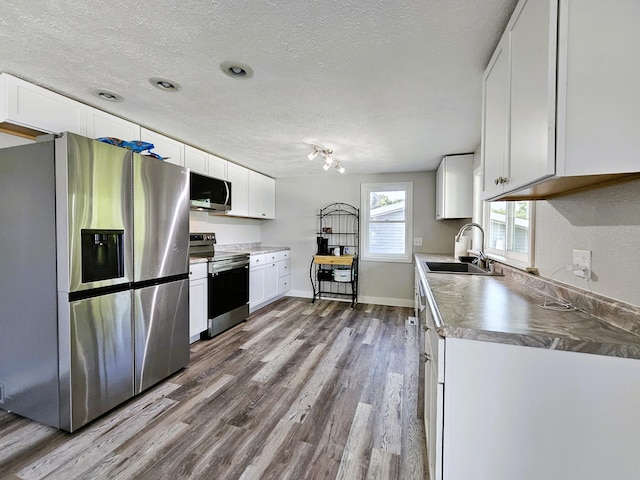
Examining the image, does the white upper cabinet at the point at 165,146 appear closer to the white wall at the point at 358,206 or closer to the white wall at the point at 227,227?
the white wall at the point at 227,227

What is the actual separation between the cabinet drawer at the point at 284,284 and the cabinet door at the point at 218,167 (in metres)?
1.94

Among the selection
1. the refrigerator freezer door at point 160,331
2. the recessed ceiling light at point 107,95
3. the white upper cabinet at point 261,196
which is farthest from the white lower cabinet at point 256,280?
the recessed ceiling light at point 107,95

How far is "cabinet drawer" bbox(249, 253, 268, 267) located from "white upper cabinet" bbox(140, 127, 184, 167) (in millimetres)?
1540

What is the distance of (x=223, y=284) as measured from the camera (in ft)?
10.8

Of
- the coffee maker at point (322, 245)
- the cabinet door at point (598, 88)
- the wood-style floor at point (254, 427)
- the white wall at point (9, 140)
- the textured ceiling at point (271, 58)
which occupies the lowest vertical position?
the wood-style floor at point (254, 427)

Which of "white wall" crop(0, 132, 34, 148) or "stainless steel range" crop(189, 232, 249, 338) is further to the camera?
"stainless steel range" crop(189, 232, 249, 338)

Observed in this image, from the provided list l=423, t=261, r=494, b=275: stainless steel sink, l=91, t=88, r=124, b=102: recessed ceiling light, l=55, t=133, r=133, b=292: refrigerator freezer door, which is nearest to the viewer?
l=55, t=133, r=133, b=292: refrigerator freezer door

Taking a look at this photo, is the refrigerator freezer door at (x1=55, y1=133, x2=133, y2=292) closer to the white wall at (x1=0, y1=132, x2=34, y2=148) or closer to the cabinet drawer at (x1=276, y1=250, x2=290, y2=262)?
the white wall at (x1=0, y1=132, x2=34, y2=148)

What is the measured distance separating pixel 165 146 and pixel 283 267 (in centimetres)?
267

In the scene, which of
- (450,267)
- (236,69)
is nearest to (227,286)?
(236,69)

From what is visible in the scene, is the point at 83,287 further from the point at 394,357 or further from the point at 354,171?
the point at 354,171

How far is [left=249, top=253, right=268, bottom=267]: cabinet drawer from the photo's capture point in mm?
3980

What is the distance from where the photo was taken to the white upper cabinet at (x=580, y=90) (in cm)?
80

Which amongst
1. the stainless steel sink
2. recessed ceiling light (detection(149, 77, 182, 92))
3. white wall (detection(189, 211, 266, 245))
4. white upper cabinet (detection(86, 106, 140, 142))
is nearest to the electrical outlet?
the stainless steel sink
